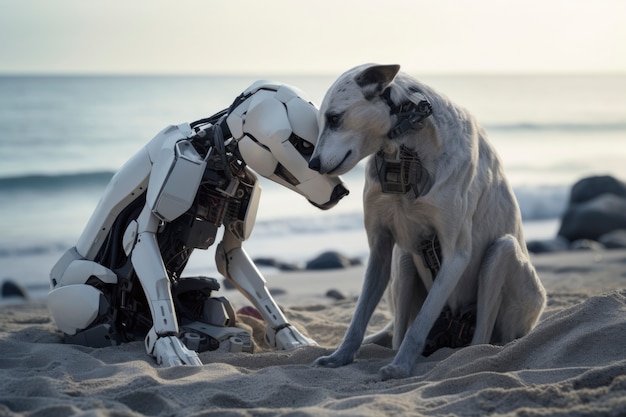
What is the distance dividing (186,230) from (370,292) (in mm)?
1237

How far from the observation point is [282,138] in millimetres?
5488

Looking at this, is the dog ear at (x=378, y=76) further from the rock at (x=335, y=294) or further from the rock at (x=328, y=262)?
the rock at (x=328, y=262)

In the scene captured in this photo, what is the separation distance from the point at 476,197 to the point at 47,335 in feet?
10.4

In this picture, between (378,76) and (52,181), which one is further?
(52,181)

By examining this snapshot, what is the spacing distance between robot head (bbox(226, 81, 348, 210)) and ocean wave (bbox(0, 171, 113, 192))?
52.3 feet

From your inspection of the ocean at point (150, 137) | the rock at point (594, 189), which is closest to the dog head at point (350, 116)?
the ocean at point (150, 137)

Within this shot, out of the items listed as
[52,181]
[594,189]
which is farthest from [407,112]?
[52,181]

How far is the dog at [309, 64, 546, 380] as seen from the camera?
5.20 m

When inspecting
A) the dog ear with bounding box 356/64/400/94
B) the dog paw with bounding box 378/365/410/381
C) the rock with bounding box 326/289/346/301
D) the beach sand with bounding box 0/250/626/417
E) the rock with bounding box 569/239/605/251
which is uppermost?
the dog ear with bounding box 356/64/400/94

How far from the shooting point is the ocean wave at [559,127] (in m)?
39.0

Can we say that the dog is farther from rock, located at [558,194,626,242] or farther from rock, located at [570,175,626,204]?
rock, located at [570,175,626,204]

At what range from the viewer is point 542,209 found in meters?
18.9

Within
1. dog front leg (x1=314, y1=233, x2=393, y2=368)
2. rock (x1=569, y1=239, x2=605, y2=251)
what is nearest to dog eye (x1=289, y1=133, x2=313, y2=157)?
dog front leg (x1=314, y1=233, x2=393, y2=368)

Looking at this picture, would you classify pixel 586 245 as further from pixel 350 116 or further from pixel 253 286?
pixel 350 116
